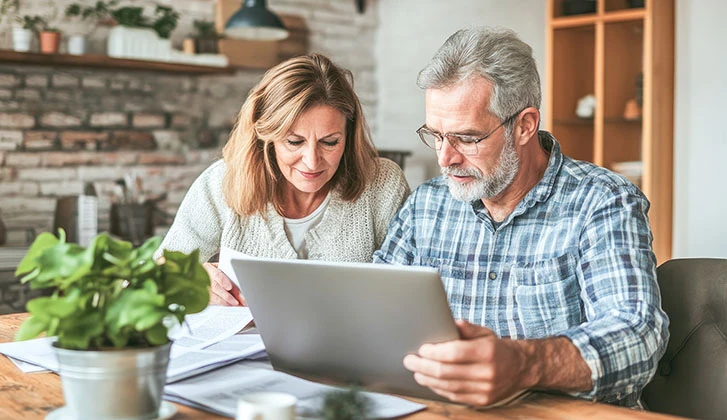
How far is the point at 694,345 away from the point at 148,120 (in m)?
3.91

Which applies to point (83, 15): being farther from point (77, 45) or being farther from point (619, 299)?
point (619, 299)

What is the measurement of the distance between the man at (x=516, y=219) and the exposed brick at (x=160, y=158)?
324cm

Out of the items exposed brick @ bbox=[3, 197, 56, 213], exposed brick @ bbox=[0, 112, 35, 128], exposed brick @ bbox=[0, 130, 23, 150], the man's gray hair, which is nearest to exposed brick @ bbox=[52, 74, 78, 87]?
exposed brick @ bbox=[0, 112, 35, 128]

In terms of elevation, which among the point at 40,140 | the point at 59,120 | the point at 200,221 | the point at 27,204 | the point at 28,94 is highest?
the point at 28,94

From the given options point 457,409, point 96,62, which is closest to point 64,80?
point 96,62

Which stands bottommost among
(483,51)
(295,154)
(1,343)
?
(1,343)

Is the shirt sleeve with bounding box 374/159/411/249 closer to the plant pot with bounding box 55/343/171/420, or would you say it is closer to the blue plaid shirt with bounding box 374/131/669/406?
the blue plaid shirt with bounding box 374/131/669/406

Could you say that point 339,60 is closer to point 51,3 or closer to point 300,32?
point 300,32

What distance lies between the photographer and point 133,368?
Result: 1095mm

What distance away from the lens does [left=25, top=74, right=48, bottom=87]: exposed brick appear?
4543 mm

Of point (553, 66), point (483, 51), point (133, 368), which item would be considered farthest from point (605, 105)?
point (133, 368)

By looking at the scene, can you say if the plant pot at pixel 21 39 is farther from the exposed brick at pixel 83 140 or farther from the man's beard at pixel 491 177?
the man's beard at pixel 491 177

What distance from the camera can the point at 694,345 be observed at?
1.59 meters

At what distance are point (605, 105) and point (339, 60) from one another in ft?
6.68
